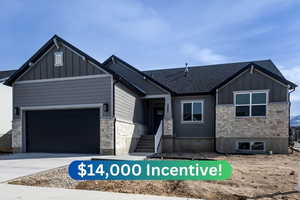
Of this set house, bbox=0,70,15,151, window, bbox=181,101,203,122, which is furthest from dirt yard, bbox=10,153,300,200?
house, bbox=0,70,15,151

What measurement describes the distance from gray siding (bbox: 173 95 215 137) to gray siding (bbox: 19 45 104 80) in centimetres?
583

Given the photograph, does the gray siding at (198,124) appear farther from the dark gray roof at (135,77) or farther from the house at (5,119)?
the house at (5,119)

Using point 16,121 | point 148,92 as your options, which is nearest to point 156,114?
point 148,92

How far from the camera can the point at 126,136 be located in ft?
42.0

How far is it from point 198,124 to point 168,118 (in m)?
2.04

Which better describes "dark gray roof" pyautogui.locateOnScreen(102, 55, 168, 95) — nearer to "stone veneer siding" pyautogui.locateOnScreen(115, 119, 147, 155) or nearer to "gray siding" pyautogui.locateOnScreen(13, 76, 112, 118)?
"stone veneer siding" pyautogui.locateOnScreen(115, 119, 147, 155)

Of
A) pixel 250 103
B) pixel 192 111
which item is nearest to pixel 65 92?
pixel 192 111

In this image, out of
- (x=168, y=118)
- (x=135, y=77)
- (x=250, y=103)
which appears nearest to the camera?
(x=250, y=103)

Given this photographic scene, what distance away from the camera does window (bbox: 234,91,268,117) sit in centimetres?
1295

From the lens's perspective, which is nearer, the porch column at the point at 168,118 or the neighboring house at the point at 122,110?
the neighboring house at the point at 122,110

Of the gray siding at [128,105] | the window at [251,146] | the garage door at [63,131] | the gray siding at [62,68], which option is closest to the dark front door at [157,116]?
the gray siding at [128,105]

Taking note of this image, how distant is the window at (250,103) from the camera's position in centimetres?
1295

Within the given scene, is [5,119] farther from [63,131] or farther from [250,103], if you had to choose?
[250,103]

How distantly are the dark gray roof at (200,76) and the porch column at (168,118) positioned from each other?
3.08 ft
